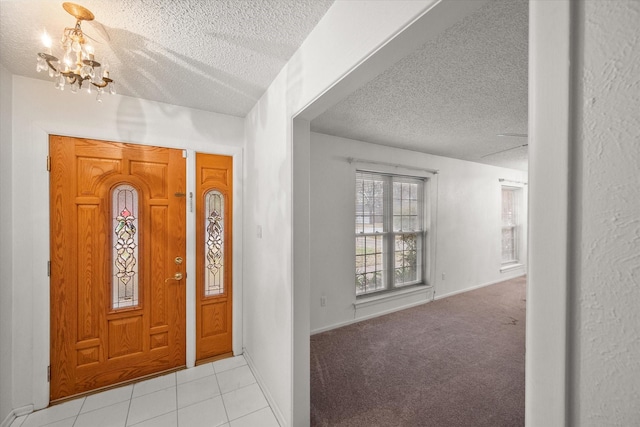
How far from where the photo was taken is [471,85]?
1.95m

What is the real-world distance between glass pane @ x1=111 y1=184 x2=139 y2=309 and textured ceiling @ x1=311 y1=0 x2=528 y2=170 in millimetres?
1978

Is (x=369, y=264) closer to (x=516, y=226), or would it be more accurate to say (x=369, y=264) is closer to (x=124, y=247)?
(x=124, y=247)

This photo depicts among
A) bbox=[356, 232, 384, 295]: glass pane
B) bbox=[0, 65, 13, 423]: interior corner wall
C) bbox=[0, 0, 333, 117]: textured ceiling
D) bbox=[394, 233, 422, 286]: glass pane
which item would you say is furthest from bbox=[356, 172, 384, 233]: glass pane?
bbox=[0, 65, 13, 423]: interior corner wall

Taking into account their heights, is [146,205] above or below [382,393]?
above

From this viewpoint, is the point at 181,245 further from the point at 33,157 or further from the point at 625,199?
the point at 625,199

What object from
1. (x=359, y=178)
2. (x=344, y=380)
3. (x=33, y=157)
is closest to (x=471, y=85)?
(x=359, y=178)

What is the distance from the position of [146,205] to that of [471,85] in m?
2.88

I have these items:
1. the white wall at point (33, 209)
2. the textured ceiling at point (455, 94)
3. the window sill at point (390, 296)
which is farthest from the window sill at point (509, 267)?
the white wall at point (33, 209)

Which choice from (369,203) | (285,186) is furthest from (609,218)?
(369,203)

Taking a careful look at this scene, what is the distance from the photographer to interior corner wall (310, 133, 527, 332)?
3205 millimetres

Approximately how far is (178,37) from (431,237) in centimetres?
Answer: 408

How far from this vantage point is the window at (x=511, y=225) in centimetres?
562

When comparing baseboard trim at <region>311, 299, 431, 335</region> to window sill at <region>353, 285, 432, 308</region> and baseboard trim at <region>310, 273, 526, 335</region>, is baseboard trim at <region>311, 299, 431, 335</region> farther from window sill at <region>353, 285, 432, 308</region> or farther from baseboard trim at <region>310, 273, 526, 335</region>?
window sill at <region>353, 285, 432, 308</region>

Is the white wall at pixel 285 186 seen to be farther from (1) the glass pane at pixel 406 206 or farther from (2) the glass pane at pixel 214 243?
(1) the glass pane at pixel 406 206
